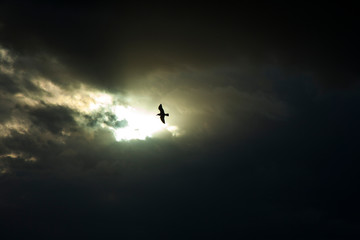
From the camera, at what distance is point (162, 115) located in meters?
73.8
